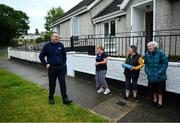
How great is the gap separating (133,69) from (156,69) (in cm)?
70

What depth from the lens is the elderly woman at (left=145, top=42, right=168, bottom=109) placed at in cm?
472

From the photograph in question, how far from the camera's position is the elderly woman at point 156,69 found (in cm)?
472

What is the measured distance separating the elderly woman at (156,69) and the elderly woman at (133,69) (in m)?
0.30

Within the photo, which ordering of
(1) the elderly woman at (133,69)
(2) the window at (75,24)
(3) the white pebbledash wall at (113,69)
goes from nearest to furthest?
(3) the white pebbledash wall at (113,69) < (1) the elderly woman at (133,69) < (2) the window at (75,24)

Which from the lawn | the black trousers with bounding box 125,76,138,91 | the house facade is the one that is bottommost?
the lawn

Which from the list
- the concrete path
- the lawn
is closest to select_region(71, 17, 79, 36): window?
the concrete path

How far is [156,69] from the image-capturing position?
15.8 ft

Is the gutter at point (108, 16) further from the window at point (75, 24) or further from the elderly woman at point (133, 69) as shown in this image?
the elderly woman at point (133, 69)

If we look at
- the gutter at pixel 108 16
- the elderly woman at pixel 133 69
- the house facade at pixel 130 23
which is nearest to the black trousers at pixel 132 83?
the elderly woman at pixel 133 69

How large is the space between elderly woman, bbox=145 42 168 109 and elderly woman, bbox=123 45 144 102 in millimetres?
296

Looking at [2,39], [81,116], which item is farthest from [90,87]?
[2,39]

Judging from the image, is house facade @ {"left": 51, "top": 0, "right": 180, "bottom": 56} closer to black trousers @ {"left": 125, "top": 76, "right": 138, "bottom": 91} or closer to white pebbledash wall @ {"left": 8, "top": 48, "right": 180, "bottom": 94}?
white pebbledash wall @ {"left": 8, "top": 48, "right": 180, "bottom": 94}

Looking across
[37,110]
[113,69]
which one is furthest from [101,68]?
[37,110]

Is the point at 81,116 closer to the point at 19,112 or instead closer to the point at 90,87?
the point at 19,112
